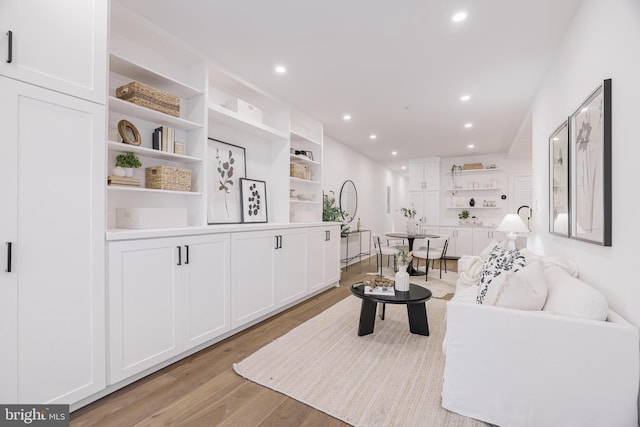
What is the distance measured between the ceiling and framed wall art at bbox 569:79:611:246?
87 centimetres

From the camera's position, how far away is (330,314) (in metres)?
3.62

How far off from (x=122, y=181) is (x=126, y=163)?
0.54 feet

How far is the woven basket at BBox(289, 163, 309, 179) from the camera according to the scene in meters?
4.33

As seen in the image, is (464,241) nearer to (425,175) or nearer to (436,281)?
(425,175)

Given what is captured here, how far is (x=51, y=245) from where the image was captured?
171 cm

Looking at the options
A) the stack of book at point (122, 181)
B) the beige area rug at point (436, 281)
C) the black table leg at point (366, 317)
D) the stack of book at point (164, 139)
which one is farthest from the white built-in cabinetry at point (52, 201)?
the beige area rug at point (436, 281)

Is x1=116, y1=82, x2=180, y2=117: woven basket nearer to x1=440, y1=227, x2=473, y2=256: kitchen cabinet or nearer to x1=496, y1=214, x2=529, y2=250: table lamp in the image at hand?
x1=496, y1=214, x2=529, y2=250: table lamp

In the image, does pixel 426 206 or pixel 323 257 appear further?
pixel 426 206

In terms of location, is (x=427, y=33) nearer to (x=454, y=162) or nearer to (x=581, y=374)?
(x=581, y=374)

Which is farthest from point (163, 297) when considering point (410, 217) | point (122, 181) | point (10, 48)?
point (410, 217)

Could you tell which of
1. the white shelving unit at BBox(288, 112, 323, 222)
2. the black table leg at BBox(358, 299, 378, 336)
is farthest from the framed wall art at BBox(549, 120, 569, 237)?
the white shelving unit at BBox(288, 112, 323, 222)

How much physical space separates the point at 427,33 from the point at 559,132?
141 cm

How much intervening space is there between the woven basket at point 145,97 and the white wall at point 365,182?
3619 mm

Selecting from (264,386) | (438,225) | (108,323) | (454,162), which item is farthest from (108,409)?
(454,162)
